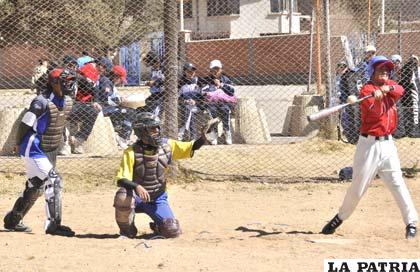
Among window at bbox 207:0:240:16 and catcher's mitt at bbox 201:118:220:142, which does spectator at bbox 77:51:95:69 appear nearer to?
catcher's mitt at bbox 201:118:220:142

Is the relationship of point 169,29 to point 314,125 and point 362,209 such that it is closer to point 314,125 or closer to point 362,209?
point 362,209

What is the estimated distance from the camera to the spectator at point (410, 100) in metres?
14.0

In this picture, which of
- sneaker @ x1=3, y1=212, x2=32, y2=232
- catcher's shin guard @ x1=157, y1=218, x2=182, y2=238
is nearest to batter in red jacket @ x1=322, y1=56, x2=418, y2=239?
catcher's shin guard @ x1=157, y1=218, x2=182, y2=238

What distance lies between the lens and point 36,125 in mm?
7598

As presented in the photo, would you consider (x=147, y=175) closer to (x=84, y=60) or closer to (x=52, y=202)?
(x=52, y=202)

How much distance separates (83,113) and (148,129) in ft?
17.5

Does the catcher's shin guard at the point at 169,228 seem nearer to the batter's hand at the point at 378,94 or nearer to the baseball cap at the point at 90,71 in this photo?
the batter's hand at the point at 378,94

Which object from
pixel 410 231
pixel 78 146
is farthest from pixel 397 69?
pixel 410 231

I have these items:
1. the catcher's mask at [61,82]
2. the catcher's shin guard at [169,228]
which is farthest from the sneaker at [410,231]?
the catcher's mask at [61,82]

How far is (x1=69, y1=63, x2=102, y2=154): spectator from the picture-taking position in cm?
1225

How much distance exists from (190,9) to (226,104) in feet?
84.0

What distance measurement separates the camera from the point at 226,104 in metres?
13.1

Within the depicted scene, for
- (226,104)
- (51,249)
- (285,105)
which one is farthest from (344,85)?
(51,249)

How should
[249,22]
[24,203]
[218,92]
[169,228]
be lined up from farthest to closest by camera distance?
1. [249,22]
2. [218,92]
3. [24,203]
4. [169,228]
